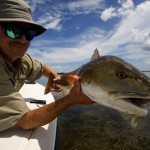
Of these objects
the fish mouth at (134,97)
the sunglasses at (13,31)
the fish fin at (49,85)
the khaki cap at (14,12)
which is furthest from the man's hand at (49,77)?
the fish mouth at (134,97)

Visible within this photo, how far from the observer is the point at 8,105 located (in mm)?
3082

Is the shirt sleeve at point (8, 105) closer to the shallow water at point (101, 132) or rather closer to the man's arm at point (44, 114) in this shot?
the man's arm at point (44, 114)

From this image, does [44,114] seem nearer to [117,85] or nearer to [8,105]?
[8,105]

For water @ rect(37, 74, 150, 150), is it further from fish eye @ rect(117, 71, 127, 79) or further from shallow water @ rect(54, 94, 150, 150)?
fish eye @ rect(117, 71, 127, 79)

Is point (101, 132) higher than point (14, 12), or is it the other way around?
point (14, 12)

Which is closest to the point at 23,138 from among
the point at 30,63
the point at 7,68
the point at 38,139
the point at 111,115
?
the point at 38,139

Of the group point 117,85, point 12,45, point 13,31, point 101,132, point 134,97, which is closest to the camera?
point 134,97

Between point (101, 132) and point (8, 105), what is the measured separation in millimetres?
4074

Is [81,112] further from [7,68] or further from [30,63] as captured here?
[7,68]

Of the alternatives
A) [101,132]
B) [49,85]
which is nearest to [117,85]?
[49,85]

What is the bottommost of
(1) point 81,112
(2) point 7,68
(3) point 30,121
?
(1) point 81,112

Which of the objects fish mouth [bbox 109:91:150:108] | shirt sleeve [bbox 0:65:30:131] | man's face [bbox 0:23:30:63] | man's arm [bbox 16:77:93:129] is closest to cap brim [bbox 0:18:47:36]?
man's face [bbox 0:23:30:63]

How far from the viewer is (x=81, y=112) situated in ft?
28.4

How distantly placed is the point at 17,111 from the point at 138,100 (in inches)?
63.0
